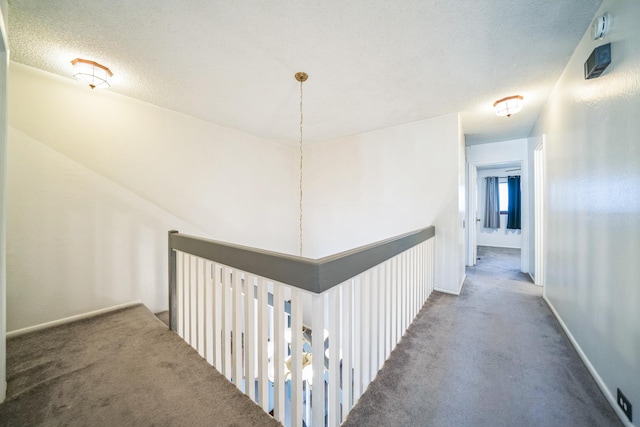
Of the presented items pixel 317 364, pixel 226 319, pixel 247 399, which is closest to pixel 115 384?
pixel 226 319

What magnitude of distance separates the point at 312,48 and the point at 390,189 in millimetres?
2288

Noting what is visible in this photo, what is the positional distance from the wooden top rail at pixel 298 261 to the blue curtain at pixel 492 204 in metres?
6.18

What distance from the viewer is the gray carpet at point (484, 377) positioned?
1.25 m

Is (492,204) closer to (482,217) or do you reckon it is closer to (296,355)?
(482,217)

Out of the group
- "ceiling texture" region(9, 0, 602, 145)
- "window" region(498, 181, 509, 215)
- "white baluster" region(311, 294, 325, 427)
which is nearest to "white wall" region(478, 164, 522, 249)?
"window" region(498, 181, 509, 215)

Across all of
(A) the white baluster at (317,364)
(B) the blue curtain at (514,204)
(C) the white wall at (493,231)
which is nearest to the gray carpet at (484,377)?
(A) the white baluster at (317,364)

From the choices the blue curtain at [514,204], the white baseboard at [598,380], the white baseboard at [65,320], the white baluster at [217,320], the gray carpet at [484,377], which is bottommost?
the gray carpet at [484,377]

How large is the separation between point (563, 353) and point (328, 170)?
356 centimetres

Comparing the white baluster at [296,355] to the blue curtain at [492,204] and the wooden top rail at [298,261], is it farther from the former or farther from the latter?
the blue curtain at [492,204]

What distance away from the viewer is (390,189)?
11.5 feet

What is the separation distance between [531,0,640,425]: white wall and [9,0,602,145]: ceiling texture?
1.27 feet

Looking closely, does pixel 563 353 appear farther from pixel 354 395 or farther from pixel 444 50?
pixel 444 50

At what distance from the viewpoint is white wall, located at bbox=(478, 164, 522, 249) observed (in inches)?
245

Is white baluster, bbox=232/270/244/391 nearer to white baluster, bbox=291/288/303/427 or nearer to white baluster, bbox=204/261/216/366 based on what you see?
white baluster, bbox=204/261/216/366
